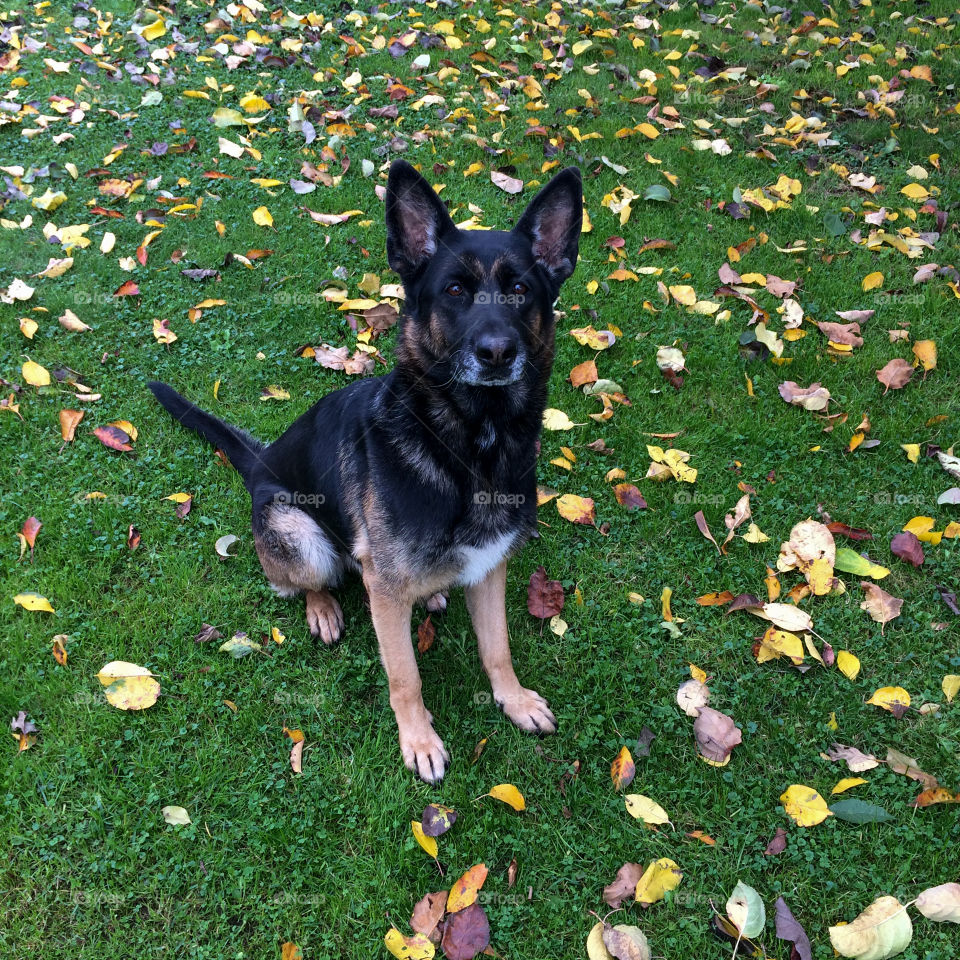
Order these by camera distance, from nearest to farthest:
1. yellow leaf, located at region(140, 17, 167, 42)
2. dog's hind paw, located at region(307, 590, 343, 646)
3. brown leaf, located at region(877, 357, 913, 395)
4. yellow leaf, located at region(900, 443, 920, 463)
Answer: dog's hind paw, located at region(307, 590, 343, 646)
yellow leaf, located at region(900, 443, 920, 463)
brown leaf, located at region(877, 357, 913, 395)
yellow leaf, located at region(140, 17, 167, 42)

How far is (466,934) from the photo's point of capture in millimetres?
2648

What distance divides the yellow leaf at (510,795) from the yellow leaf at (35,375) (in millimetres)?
4129

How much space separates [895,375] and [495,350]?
3.49m

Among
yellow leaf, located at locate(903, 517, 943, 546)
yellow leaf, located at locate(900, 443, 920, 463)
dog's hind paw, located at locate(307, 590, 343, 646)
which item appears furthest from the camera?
yellow leaf, located at locate(900, 443, 920, 463)

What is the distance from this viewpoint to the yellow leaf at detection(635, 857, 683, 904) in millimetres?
2730

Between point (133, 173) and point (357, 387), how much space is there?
4783mm

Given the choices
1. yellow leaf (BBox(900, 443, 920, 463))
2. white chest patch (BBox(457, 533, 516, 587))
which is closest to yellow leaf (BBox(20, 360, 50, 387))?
white chest patch (BBox(457, 533, 516, 587))

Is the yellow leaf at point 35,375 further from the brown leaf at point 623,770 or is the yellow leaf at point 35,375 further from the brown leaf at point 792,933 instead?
the brown leaf at point 792,933

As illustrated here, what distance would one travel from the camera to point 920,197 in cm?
626

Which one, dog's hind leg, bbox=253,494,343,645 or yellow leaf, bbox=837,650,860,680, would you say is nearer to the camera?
yellow leaf, bbox=837,650,860,680

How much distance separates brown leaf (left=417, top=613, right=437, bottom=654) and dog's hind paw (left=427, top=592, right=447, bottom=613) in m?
0.07

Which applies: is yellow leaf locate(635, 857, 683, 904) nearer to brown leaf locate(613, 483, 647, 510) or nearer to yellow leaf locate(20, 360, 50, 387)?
brown leaf locate(613, 483, 647, 510)

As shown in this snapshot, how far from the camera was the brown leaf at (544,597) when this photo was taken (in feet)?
12.5

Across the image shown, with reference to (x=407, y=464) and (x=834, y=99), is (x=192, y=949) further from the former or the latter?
(x=834, y=99)
